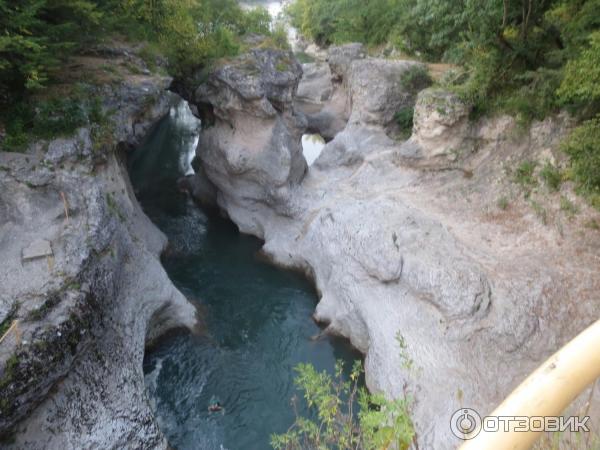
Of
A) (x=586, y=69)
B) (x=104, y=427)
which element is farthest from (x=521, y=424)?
(x=586, y=69)

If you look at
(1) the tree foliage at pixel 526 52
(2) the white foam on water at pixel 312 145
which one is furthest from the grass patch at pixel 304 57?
(1) the tree foliage at pixel 526 52

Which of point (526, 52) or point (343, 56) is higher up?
point (526, 52)

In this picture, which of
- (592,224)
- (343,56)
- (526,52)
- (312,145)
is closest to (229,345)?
(592,224)

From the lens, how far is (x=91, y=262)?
1070cm

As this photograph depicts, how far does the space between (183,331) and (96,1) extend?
11078mm

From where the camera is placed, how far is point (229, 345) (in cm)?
1443

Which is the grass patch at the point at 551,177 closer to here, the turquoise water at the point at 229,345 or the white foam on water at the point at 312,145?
the turquoise water at the point at 229,345

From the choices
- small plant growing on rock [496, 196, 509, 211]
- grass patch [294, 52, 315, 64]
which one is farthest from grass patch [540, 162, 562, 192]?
grass patch [294, 52, 315, 64]

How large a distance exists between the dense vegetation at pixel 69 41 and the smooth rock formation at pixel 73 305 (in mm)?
801

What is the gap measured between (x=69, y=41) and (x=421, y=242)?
12766mm

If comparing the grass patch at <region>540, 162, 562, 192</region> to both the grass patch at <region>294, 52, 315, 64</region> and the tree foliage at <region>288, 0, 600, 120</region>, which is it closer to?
the tree foliage at <region>288, 0, 600, 120</region>

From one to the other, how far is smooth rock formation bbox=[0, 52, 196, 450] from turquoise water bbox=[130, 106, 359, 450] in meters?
1.31

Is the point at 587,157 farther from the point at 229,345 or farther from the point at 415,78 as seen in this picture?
the point at 415,78

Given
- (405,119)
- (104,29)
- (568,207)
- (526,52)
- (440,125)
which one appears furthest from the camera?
(405,119)
